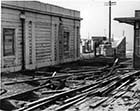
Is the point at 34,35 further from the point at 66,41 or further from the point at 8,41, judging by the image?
the point at 66,41

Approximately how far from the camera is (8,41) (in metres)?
15.0

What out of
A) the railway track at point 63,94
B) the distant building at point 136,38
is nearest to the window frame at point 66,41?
the distant building at point 136,38

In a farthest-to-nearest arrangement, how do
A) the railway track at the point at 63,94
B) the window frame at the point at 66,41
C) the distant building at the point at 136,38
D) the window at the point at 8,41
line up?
1. the window frame at the point at 66,41
2. the distant building at the point at 136,38
3. the window at the point at 8,41
4. the railway track at the point at 63,94

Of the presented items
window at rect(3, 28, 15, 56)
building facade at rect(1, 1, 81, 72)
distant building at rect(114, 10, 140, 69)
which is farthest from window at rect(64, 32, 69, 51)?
window at rect(3, 28, 15, 56)

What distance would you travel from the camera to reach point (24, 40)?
16.1m

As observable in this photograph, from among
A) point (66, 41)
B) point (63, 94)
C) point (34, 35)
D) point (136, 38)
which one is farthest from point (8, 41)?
point (136, 38)

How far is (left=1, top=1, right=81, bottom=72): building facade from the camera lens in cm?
1484

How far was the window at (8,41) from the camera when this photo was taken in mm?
14654

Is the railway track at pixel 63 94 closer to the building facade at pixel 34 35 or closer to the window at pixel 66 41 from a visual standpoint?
the building facade at pixel 34 35

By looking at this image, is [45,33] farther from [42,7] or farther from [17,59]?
[17,59]

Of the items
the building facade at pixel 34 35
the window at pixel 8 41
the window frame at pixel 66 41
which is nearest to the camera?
the window at pixel 8 41

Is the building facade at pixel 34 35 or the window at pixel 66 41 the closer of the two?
the building facade at pixel 34 35

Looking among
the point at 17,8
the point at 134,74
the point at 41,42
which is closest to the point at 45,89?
the point at 134,74

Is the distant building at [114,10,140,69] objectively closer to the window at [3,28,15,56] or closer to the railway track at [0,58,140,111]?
the railway track at [0,58,140,111]
